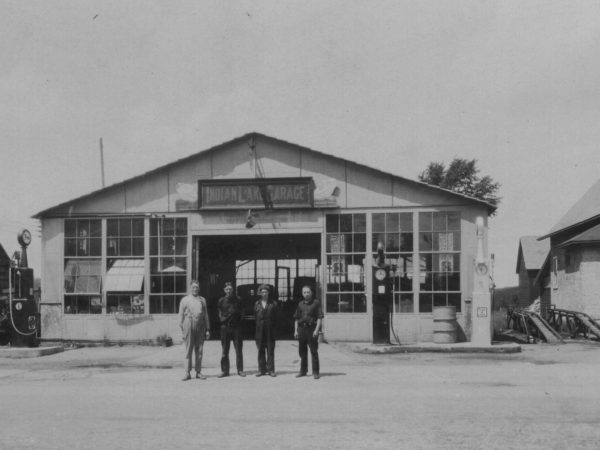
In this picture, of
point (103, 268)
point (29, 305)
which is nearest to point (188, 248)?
point (103, 268)

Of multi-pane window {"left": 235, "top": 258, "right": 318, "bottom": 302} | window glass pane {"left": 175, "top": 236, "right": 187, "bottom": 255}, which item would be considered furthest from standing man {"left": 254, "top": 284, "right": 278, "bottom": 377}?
multi-pane window {"left": 235, "top": 258, "right": 318, "bottom": 302}

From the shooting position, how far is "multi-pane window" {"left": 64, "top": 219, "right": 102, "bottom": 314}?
22062 millimetres

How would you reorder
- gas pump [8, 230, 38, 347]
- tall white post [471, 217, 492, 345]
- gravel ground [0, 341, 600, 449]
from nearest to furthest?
gravel ground [0, 341, 600, 449], tall white post [471, 217, 492, 345], gas pump [8, 230, 38, 347]

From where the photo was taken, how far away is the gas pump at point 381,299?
19.7 m

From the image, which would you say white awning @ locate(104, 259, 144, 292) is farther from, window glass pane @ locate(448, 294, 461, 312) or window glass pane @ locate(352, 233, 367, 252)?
window glass pane @ locate(448, 294, 461, 312)

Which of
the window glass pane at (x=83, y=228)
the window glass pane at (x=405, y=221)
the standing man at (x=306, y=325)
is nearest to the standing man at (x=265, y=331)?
the standing man at (x=306, y=325)

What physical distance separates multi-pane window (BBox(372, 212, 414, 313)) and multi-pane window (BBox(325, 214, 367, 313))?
463 millimetres

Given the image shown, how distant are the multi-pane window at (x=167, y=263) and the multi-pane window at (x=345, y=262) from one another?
168 inches

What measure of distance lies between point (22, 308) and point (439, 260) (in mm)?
11634

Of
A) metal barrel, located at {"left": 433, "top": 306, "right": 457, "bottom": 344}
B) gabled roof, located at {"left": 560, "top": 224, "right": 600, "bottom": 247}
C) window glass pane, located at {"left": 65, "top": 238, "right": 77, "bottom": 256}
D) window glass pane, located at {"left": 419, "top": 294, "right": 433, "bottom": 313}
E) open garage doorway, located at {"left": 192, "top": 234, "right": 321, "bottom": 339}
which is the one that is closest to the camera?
metal barrel, located at {"left": 433, "top": 306, "right": 457, "bottom": 344}

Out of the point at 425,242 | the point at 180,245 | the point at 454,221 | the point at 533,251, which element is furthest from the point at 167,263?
the point at 533,251

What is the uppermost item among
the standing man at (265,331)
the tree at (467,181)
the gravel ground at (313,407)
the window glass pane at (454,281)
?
the tree at (467,181)

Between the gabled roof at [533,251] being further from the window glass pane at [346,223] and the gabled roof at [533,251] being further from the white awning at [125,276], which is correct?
the white awning at [125,276]

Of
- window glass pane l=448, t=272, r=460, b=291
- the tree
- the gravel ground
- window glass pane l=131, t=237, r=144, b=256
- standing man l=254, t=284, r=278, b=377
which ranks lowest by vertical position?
the gravel ground
